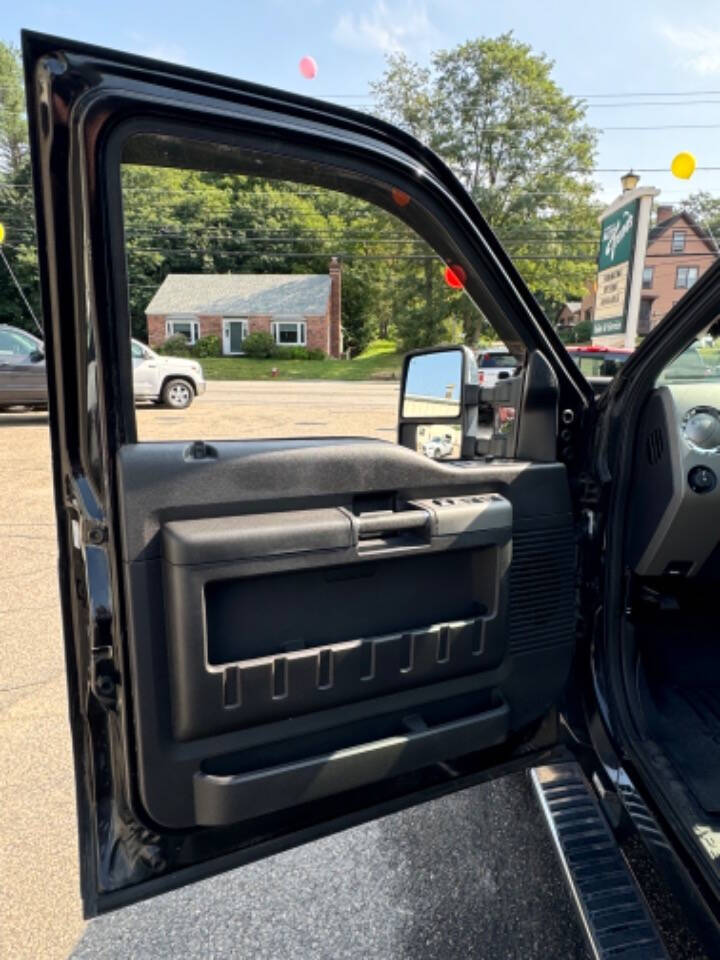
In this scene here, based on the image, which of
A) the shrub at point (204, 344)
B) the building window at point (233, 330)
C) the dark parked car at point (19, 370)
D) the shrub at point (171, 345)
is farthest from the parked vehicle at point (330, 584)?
the dark parked car at point (19, 370)

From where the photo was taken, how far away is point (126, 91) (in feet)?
3.85

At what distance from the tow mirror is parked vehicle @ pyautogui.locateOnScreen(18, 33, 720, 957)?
0.44 ft

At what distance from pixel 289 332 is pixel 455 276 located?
6085mm

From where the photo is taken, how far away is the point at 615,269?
291 inches

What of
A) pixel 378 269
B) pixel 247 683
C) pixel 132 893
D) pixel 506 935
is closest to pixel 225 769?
pixel 247 683

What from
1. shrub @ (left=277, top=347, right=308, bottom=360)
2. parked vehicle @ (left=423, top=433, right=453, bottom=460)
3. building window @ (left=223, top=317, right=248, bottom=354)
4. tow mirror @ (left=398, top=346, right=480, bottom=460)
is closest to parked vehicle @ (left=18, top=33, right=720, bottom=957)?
tow mirror @ (left=398, top=346, right=480, bottom=460)

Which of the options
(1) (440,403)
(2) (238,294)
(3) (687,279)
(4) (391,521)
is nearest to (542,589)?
(4) (391,521)

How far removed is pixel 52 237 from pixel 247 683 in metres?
0.97

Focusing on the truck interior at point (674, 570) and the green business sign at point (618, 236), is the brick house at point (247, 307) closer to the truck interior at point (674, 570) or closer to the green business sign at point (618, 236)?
the truck interior at point (674, 570)

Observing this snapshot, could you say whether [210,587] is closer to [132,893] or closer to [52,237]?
[132,893]

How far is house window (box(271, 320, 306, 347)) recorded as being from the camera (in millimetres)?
6812

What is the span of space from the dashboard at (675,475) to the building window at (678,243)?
42.2 ft

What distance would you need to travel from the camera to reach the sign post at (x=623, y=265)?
6.76 meters

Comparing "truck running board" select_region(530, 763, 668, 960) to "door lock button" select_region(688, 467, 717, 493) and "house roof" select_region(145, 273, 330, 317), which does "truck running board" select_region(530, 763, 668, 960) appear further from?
"house roof" select_region(145, 273, 330, 317)
